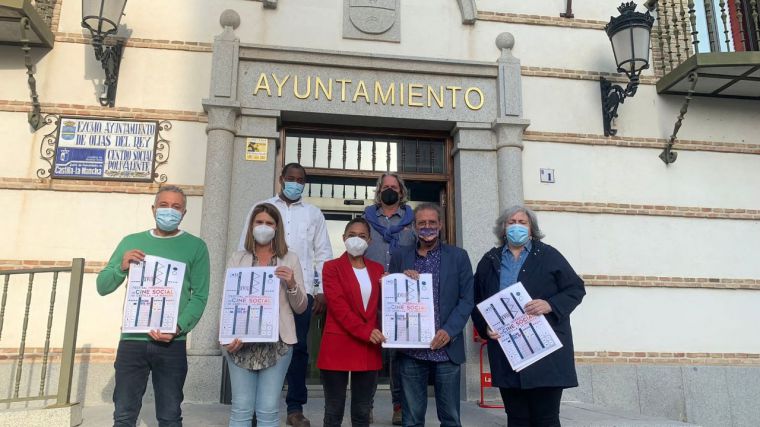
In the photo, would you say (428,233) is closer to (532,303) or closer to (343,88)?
(532,303)

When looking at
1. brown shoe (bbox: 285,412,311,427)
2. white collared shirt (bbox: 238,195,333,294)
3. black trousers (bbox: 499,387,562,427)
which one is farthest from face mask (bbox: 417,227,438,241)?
brown shoe (bbox: 285,412,311,427)

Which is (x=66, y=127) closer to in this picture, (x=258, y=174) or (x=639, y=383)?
(x=258, y=174)

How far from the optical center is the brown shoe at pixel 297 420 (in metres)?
4.25

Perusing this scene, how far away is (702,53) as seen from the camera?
6.40 meters

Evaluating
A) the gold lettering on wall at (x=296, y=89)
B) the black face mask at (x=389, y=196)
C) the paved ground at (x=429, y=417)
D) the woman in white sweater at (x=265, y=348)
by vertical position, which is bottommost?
the paved ground at (x=429, y=417)

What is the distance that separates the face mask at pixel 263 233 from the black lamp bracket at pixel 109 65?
351 cm

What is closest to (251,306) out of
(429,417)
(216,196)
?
(429,417)

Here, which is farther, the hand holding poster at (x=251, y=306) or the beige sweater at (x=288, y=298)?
the beige sweater at (x=288, y=298)

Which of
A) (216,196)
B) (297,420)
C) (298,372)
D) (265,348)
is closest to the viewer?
(265,348)

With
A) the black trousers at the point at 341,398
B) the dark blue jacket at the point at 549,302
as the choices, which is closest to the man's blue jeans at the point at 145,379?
the black trousers at the point at 341,398

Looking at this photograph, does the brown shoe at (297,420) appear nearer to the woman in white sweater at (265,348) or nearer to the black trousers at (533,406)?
the woman in white sweater at (265,348)

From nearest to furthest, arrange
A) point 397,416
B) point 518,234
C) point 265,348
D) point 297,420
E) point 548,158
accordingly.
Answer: point 265,348 → point 518,234 → point 297,420 → point 397,416 → point 548,158

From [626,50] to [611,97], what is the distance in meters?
0.56

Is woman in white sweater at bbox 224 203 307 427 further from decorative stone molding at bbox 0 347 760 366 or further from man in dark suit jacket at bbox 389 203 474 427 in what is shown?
decorative stone molding at bbox 0 347 760 366
